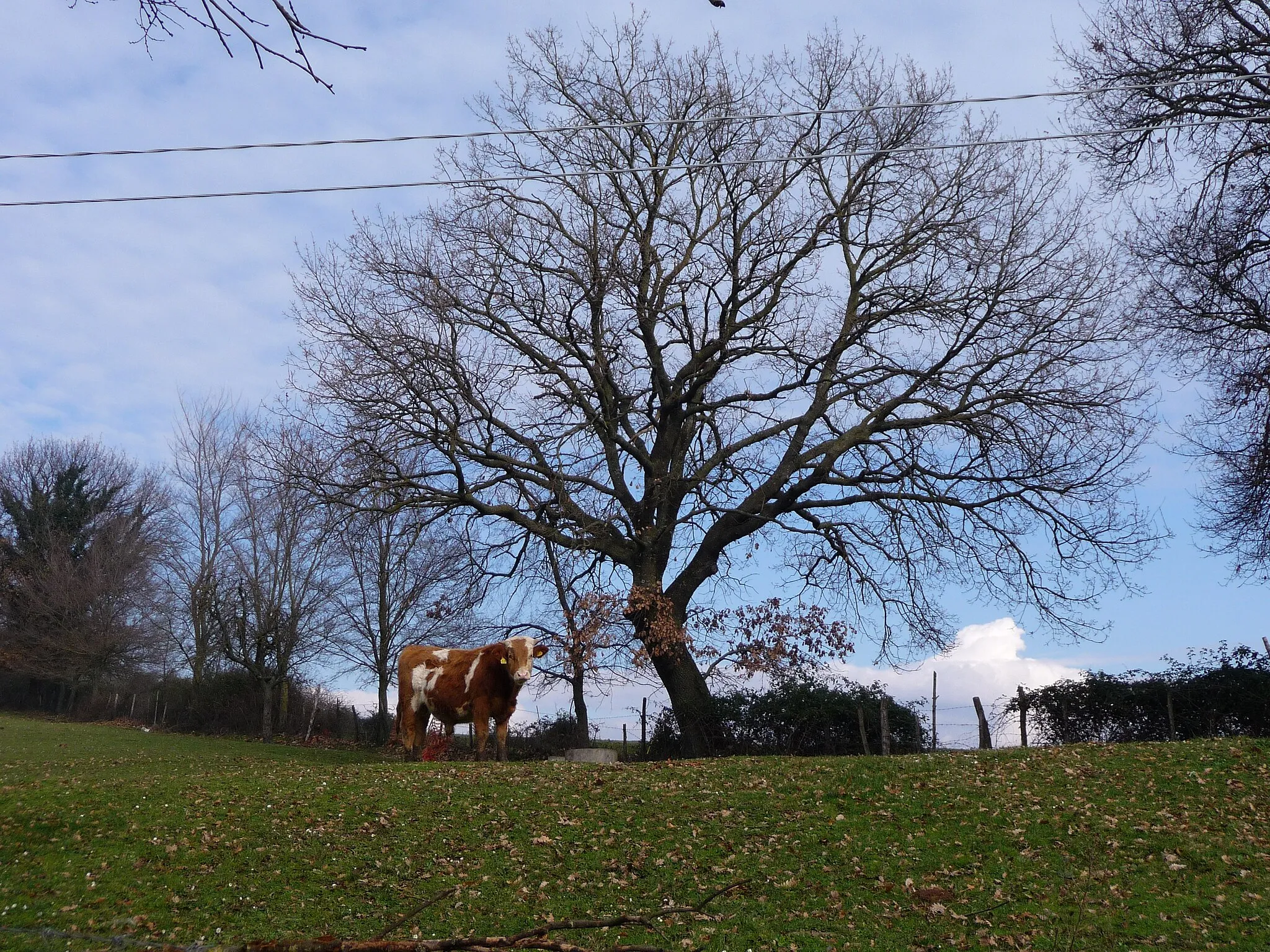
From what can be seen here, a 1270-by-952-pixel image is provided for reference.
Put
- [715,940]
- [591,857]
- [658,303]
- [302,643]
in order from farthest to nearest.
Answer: [302,643]
[658,303]
[591,857]
[715,940]

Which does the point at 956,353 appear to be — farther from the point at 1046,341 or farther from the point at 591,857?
the point at 591,857

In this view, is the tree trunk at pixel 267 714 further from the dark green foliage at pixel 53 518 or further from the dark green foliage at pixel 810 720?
the dark green foliage at pixel 53 518

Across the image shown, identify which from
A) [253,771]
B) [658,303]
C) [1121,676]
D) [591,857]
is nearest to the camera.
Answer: [591,857]

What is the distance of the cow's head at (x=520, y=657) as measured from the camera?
1939 cm

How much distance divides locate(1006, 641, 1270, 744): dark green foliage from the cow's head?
1018 centimetres

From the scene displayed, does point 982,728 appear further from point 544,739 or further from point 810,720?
point 544,739

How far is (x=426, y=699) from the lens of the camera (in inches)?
816

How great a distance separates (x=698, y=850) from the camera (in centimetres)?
1249

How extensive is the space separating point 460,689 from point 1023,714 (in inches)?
454

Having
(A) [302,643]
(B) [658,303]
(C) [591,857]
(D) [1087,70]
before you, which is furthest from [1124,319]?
(A) [302,643]

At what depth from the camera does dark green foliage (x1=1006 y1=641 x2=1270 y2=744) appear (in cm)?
2033

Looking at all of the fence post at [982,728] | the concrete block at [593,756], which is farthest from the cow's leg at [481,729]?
the fence post at [982,728]

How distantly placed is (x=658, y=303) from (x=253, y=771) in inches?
508

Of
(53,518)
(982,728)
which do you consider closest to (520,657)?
(982,728)
